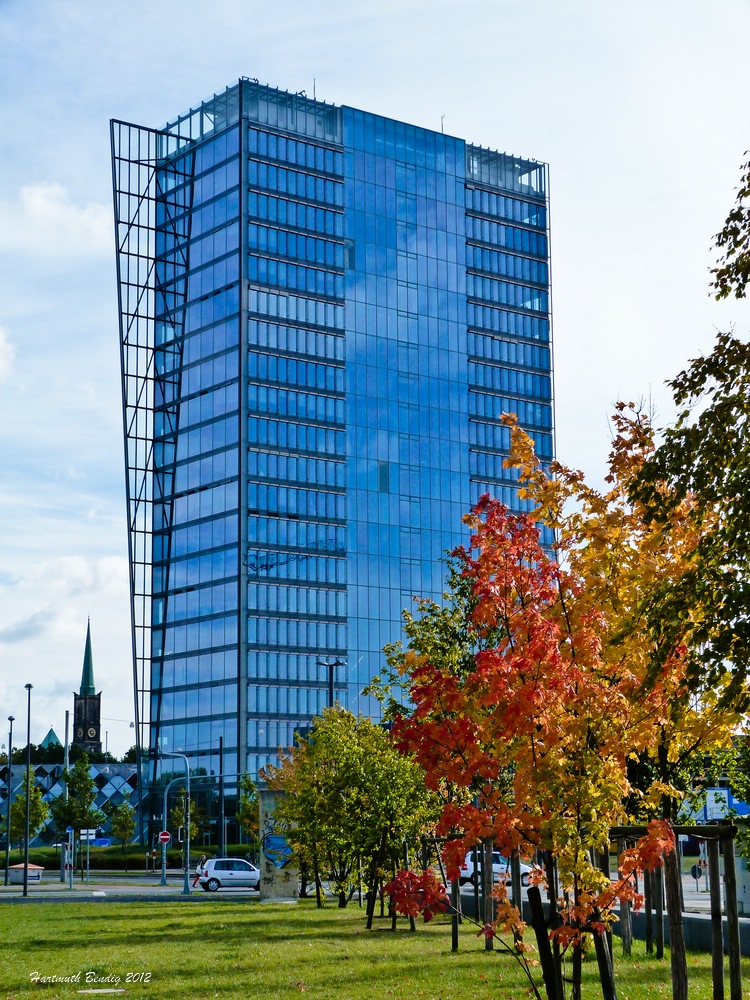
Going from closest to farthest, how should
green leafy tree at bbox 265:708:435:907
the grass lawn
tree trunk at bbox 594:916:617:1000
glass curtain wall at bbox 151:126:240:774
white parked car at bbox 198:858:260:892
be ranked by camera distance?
tree trunk at bbox 594:916:617:1000
the grass lawn
green leafy tree at bbox 265:708:435:907
white parked car at bbox 198:858:260:892
glass curtain wall at bbox 151:126:240:774

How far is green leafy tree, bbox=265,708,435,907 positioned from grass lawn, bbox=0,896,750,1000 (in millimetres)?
2319

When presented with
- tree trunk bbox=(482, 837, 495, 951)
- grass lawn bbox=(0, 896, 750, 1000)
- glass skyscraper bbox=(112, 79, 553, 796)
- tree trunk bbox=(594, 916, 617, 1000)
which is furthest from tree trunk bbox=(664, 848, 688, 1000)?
glass skyscraper bbox=(112, 79, 553, 796)

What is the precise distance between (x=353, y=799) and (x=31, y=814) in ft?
220

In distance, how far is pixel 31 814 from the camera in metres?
97.8

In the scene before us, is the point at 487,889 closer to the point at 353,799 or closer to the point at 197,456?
the point at 353,799

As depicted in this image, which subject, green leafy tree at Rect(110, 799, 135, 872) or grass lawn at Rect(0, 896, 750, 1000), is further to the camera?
green leafy tree at Rect(110, 799, 135, 872)

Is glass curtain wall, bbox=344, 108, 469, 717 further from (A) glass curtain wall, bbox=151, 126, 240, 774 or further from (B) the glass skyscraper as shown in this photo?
(A) glass curtain wall, bbox=151, 126, 240, 774

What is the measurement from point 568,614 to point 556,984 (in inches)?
158

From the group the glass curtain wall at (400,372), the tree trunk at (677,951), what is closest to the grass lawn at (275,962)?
the tree trunk at (677,951)

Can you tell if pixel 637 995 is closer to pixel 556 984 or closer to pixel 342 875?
pixel 556 984

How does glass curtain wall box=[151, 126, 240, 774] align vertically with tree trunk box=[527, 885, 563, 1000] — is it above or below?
above

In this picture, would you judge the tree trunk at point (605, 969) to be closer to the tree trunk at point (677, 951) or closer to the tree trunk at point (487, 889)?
the tree trunk at point (677, 951)

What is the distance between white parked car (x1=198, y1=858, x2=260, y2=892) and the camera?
67812 mm

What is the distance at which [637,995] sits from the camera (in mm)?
19562
